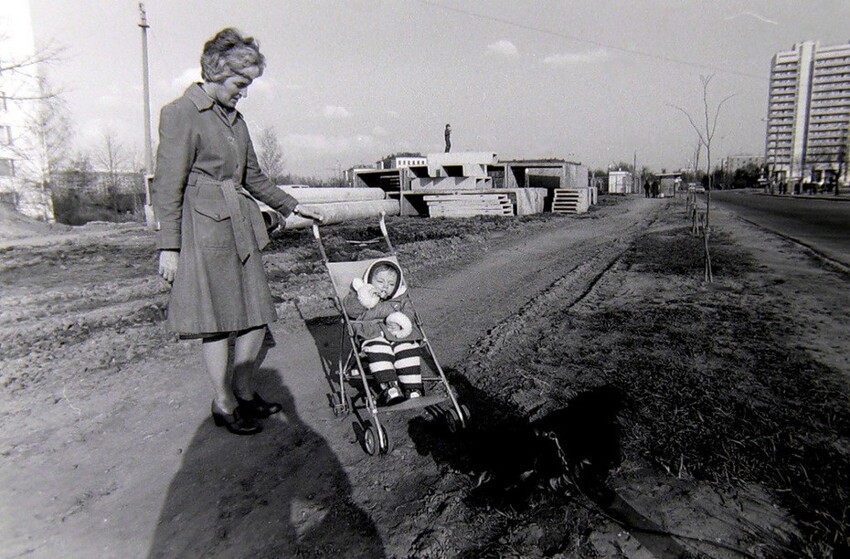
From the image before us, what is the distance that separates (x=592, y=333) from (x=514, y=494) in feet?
10.7

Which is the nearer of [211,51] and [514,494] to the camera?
[514,494]

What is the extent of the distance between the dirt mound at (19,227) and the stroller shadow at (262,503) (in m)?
20.5

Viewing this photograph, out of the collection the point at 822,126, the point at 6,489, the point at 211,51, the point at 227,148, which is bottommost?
the point at 6,489

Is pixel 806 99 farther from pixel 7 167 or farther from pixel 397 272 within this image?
pixel 397 272

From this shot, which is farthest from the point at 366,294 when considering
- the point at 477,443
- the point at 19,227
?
the point at 19,227

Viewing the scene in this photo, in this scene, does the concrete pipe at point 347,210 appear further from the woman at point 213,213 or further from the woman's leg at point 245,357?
the woman at point 213,213

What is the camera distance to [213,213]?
9.95ft

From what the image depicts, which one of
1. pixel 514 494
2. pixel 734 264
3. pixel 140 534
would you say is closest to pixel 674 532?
pixel 514 494

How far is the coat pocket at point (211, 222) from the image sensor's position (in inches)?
119

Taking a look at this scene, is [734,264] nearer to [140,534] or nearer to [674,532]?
[674,532]

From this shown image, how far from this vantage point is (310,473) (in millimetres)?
2947

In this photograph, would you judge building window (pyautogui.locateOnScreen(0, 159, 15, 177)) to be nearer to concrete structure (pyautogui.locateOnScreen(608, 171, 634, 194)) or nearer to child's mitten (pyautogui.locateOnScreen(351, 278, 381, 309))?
child's mitten (pyautogui.locateOnScreen(351, 278, 381, 309))

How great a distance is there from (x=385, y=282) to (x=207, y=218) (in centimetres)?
134

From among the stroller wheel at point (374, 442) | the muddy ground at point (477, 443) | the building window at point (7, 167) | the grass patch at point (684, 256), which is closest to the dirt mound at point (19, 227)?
the building window at point (7, 167)
